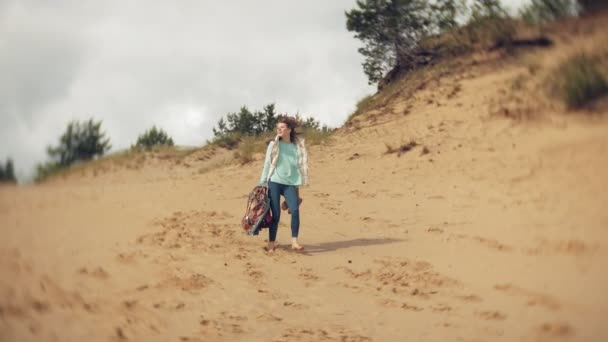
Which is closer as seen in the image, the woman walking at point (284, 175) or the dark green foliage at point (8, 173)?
the dark green foliage at point (8, 173)

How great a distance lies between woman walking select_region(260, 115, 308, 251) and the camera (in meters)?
7.00

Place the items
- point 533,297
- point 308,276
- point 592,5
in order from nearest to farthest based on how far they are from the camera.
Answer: point 533,297 → point 308,276 → point 592,5

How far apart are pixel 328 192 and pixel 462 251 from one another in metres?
4.51

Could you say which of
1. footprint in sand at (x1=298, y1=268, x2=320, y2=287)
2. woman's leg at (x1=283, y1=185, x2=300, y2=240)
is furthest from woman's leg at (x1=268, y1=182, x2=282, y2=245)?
footprint in sand at (x1=298, y1=268, x2=320, y2=287)

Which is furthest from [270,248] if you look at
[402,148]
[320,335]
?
[402,148]

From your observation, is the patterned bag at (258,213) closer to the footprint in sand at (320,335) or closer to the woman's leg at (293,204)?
the woman's leg at (293,204)

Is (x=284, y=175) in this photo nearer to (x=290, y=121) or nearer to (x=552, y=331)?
(x=290, y=121)

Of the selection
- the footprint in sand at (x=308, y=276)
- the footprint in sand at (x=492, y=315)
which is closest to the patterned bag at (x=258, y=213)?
the footprint in sand at (x=308, y=276)

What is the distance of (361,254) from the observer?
6855mm

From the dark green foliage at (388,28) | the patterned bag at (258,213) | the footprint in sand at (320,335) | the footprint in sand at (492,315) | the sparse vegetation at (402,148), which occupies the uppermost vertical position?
the dark green foliage at (388,28)

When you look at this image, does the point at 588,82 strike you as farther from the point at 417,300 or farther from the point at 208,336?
the point at 208,336

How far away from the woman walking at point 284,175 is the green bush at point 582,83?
3.65m

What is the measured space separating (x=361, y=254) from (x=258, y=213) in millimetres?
1387

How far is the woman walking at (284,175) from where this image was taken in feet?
23.0
